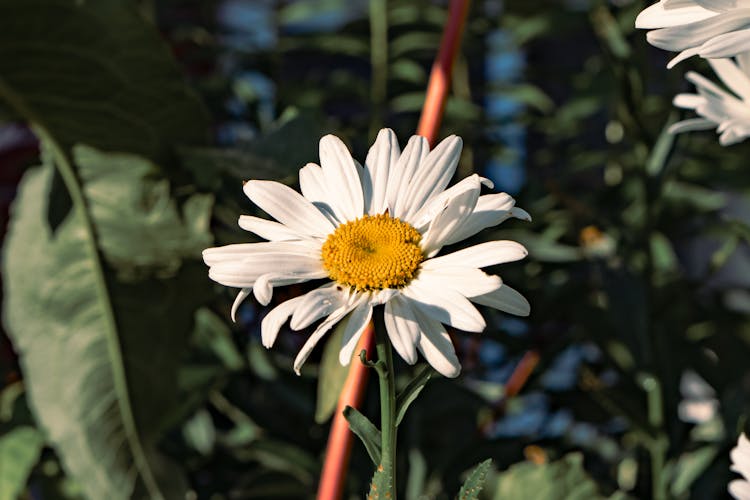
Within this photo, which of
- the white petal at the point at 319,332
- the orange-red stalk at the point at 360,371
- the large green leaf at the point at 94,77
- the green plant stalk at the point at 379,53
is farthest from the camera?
the green plant stalk at the point at 379,53

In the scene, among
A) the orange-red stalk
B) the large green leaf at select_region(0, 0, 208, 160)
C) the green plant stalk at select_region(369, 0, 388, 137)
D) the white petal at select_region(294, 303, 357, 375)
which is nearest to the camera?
the white petal at select_region(294, 303, 357, 375)

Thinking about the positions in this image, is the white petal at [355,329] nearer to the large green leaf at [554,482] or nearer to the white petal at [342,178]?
the white petal at [342,178]

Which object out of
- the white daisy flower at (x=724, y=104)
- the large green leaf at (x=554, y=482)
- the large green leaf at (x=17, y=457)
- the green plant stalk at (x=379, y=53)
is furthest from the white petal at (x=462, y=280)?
the green plant stalk at (x=379, y=53)

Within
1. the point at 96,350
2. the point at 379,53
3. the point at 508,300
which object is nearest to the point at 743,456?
the point at 508,300

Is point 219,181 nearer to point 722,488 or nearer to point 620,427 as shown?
point 722,488

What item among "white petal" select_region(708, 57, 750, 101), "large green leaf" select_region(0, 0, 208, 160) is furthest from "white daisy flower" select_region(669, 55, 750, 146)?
"large green leaf" select_region(0, 0, 208, 160)

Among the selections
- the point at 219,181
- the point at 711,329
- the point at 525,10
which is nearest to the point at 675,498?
the point at 711,329

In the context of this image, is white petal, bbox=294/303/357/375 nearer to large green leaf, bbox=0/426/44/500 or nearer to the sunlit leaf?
the sunlit leaf
